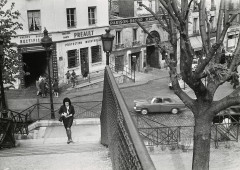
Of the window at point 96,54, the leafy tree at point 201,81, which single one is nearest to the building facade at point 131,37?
the window at point 96,54

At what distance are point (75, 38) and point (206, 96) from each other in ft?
67.7

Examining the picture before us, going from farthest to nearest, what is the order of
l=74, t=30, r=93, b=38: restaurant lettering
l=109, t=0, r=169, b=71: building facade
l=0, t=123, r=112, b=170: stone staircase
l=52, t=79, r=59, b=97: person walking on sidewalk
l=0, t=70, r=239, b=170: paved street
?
l=109, t=0, r=169, b=71: building facade
l=74, t=30, r=93, b=38: restaurant lettering
l=52, t=79, r=59, b=97: person walking on sidewalk
l=0, t=70, r=239, b=170: paved street
l=0, t=123, r=112, b=170: stone staircase

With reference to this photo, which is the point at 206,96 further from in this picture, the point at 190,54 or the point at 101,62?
the point at 101,62

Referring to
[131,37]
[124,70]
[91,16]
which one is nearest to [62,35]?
[91,16]

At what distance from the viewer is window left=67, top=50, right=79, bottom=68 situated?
99.0ft

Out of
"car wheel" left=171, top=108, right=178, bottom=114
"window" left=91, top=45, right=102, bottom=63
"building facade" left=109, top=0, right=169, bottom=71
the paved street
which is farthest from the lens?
"building facade" left=109, top=0, right=169, bottom=71

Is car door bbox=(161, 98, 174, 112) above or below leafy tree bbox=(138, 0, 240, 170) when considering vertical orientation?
below

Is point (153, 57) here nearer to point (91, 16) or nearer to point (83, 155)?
point (91, 16)

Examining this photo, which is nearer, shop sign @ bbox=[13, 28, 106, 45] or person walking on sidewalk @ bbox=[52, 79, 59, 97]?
person walking on sidewalk @ bbox=[52, 79, 59, 97]

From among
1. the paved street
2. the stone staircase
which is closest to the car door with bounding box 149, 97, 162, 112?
the paved street

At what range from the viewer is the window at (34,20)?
27875mm

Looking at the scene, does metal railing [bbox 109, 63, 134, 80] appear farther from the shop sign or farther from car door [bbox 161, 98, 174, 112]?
car door [bbox 161, 98, 174, 112]

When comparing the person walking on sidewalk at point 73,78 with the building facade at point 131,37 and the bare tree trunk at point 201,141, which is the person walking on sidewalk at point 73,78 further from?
the bare tree trunk at point 201,141

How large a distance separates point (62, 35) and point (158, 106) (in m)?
9.91
